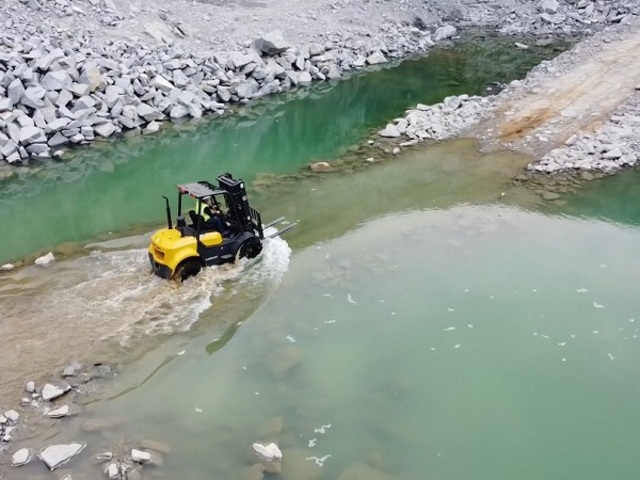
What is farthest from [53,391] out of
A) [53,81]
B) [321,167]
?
[53,81]

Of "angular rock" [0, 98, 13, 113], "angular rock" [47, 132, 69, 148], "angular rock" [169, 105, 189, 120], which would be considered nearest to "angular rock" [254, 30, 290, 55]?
"angular rock" [169, 105, 189, 120]

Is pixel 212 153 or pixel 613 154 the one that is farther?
pixel 212 153

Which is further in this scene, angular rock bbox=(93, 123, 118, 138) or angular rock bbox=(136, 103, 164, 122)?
angular rock bbox=(136, 103, 164, 122)

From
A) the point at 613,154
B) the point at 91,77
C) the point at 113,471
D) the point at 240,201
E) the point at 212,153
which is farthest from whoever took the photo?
the point at 91,77

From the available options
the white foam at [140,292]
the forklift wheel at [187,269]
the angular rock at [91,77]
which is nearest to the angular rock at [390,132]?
the white foam at [140,292]

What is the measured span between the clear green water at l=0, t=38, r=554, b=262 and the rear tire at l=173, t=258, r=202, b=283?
9.62 ft

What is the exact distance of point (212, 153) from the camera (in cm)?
1602

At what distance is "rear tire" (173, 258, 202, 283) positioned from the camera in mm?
9336

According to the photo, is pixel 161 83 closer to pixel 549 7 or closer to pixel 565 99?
pixel 565 99

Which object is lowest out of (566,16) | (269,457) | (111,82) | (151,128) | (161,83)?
(269,457)

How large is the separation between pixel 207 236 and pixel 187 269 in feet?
1.94

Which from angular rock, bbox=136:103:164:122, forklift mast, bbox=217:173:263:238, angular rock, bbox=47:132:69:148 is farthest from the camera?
angular rock, bbox=136:103:164:122

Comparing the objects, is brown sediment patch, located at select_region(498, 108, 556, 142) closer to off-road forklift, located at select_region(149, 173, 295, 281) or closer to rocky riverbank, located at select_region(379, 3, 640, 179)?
rocky riverbank, located at select_region(379, 3, 640, 179)

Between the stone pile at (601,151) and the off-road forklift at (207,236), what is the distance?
7290mm
